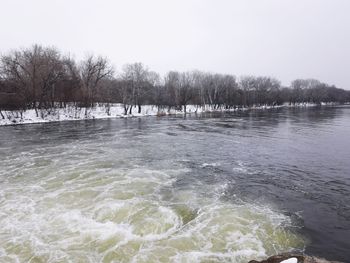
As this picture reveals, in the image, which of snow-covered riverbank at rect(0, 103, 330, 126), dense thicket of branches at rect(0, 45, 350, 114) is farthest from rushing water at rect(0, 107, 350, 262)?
dense thicket of branches at rect(0, 45, 350, 114)

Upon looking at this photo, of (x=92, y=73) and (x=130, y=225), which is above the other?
(x=92, y=73)

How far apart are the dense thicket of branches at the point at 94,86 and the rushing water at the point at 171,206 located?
40.1 metres

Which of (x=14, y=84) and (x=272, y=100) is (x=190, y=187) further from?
(x=272, y=100)

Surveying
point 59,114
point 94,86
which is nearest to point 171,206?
point 59,114

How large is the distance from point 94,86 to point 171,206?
2528 inches

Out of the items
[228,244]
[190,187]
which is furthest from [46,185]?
[228,244]

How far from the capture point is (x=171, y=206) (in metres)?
11.9

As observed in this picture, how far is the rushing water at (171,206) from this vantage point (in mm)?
8695

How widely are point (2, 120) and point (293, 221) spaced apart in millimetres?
52289

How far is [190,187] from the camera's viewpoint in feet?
47.2

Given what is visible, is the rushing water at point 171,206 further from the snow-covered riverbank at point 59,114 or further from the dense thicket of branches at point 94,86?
the dense thicket of branches at point 94,86

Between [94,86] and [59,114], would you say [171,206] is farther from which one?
[94,86]

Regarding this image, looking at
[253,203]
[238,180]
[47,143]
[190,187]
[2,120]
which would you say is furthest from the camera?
[2,120]

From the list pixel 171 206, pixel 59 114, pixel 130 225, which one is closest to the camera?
pixel 130 225
